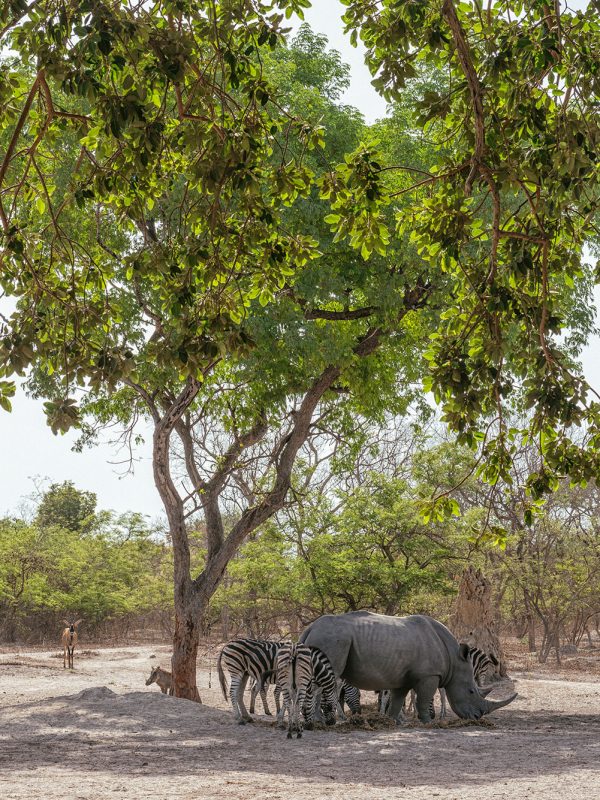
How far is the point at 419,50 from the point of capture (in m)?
5.79

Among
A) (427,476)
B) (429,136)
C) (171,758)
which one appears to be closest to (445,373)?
(171,758)

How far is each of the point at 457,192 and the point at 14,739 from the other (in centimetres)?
824

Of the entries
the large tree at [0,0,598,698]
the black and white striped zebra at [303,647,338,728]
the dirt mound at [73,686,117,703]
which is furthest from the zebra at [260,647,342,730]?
the large tree at [0,0,598,698]

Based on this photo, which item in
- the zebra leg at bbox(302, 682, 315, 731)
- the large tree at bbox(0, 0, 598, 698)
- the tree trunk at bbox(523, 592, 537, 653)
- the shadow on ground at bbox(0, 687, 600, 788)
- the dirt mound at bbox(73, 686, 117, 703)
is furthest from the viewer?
the tree trunk at bbox(523, 592, 537, 653)

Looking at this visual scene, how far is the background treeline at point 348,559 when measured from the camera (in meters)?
19.0

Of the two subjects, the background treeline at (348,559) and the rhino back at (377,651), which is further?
the background treeline at (348,559)

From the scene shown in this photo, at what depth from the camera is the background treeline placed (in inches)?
750

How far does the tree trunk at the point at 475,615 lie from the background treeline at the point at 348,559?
48cm

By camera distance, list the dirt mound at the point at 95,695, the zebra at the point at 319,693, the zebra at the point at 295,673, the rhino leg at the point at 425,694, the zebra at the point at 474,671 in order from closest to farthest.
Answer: the zebra at the point at 295,673 → the zebra at the point at 319,693 → the rhino leg at the point at 425,694 → the dirt mound at the point at 95,695 → the zebra at the point at 474,671

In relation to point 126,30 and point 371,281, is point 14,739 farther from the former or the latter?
point 126,30

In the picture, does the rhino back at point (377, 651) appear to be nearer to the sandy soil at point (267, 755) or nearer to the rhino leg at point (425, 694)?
the rhino leg at point (425, 694)

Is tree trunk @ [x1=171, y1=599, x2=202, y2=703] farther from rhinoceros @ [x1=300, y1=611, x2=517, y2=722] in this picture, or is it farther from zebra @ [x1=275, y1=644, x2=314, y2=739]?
zebra @ [x1=275, y1=644, x2=314, y2=739]

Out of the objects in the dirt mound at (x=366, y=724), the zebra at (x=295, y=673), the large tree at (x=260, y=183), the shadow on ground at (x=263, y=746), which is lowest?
the dirt mound at (x=366, y=724)

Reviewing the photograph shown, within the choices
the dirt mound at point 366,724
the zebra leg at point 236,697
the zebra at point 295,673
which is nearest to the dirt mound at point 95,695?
the zebra leg at point 236,697
